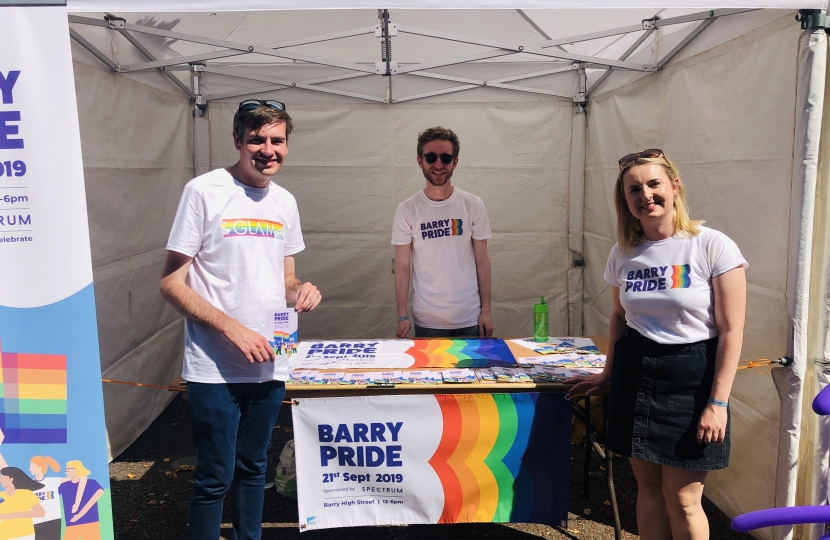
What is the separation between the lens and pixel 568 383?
234 centimetres

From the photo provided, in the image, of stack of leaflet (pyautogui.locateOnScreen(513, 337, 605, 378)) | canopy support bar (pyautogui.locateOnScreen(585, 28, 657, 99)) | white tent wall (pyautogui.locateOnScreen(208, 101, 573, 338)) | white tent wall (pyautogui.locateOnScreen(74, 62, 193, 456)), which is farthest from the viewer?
white tent wall (pyautogui.locateOnScreen(208, 101, 573, 338))

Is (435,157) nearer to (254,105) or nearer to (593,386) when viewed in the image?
(254,105)

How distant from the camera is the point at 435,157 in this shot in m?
2.85

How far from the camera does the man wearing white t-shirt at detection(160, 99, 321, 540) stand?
1.88 m

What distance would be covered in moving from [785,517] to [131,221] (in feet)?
11.7

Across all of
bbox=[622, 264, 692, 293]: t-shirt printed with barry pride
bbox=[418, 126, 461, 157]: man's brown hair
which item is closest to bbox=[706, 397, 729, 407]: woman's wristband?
bbox=[622, 264, 692, 293]: t-shirt printed with barry pride

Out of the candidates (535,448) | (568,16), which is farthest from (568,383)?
(568,16)

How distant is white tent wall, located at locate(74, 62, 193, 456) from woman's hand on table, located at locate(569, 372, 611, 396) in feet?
8.21

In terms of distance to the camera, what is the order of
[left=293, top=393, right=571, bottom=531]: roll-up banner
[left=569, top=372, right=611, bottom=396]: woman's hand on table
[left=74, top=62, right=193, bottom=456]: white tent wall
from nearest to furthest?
[left=569, top=372, right=611, bottom=396]: woman's hand on table, [left=293, top=393, right=571, bottom=531]: roll-up banner, [left=74, top=62, right=193, bottom=456]: white tent wall

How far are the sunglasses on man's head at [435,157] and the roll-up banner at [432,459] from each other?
3.67 feet

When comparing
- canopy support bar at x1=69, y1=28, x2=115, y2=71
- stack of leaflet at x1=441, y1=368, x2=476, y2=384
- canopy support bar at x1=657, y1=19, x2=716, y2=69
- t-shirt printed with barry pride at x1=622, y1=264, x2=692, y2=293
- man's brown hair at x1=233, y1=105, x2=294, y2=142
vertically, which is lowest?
stack of leaflet at x1=441, y1=368, x2=476, y2=384

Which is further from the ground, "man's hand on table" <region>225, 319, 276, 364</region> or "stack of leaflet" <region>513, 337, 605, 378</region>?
"man's hand on table" <region>225, 319, 276, 364</region>

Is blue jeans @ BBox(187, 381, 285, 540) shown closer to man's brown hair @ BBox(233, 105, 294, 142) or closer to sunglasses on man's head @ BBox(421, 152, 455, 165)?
man's brown hair @ BBox(233, 105, 294, 142)

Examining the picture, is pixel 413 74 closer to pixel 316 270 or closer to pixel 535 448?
pixel 316 270
